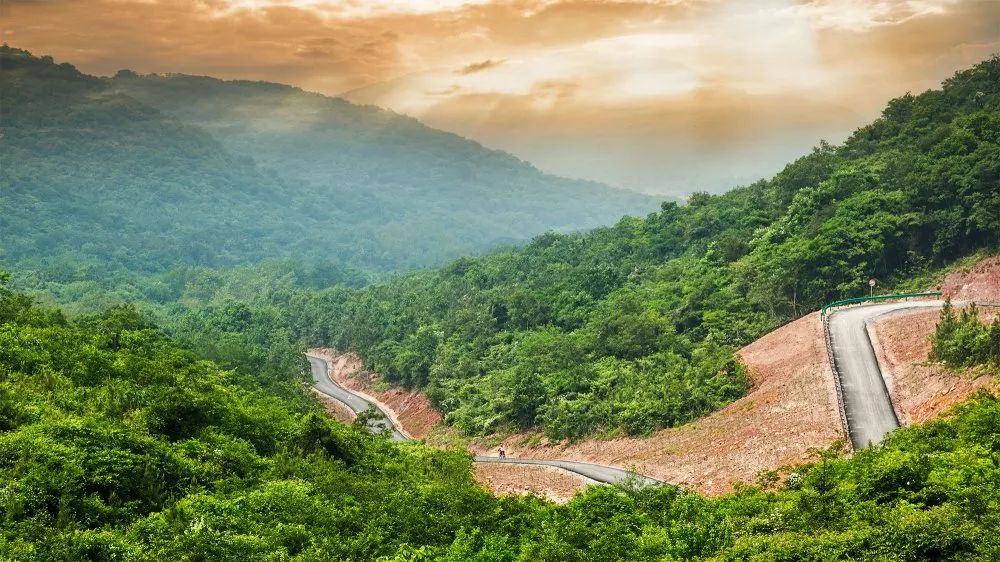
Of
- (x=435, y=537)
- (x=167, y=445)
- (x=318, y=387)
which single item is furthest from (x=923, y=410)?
(x=318, y=387)

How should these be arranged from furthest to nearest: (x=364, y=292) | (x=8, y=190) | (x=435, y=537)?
(x=8, y=190)
(x=364, y=292)
(x=435, y=537)

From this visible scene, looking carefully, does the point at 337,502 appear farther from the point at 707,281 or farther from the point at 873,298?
the point at 707,281

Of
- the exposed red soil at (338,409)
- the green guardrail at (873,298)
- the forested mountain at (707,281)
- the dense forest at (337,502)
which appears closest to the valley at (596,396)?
the dense forest at (337,502)

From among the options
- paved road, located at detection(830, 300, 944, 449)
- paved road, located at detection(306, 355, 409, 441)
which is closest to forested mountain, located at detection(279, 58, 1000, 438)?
paved road, located at detection(306, 355, 409, 441)

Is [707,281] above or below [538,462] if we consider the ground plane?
above

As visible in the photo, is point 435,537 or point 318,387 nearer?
point 435,537

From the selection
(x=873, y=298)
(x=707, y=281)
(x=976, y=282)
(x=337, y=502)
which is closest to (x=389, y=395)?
(x=707, y=281)

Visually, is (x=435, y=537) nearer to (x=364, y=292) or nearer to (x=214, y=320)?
(x=214, y=320)

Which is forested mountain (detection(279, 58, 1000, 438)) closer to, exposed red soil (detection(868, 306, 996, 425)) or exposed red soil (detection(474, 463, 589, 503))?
exposed red soil (detection(474, 463, 589, 503))
